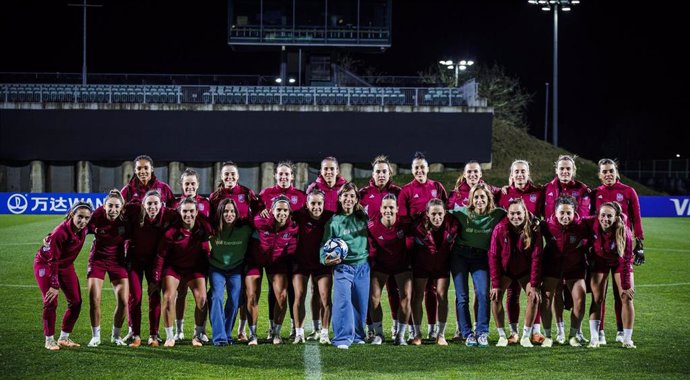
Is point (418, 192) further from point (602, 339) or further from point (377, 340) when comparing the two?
point (602, 339)

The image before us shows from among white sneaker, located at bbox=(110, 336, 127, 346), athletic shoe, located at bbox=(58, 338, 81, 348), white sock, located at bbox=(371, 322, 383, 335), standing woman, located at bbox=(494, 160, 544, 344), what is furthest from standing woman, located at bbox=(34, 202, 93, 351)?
standing woman, located at bbox=(494, 160, 544, 344)

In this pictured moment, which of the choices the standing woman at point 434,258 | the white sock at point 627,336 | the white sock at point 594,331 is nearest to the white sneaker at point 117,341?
the standing woman at point 434,258

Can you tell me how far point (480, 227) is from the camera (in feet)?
33.0

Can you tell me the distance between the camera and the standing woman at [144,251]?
9.76 metres

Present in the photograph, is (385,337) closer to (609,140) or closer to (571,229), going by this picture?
(571,229)

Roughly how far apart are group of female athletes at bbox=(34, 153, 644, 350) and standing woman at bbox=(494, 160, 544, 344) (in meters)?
0.03

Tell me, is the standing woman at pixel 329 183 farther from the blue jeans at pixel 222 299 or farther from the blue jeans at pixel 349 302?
the blue jeans at pixel 222 299

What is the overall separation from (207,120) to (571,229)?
2905 cm

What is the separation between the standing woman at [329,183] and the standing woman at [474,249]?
5.28ft

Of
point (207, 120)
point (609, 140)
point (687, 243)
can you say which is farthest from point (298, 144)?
point (609, 140)

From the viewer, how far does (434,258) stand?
10062 millimetres

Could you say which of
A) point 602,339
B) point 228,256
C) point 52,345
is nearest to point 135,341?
point 52,345

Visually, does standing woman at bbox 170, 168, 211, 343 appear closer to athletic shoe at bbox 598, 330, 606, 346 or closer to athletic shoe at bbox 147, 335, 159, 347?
athletic shoe at bbox 147, 335, 159, 347

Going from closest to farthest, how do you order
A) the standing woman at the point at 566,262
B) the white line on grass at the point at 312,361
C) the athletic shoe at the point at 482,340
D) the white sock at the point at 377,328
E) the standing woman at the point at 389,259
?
1. the white line on grass at the point at 312,361
2. the athletic shoe at the point at 482,340
3. the standing woman at the point at 566,262
4. the standing woman at the point at 389,259
5. the white sock at the point at 377,328
